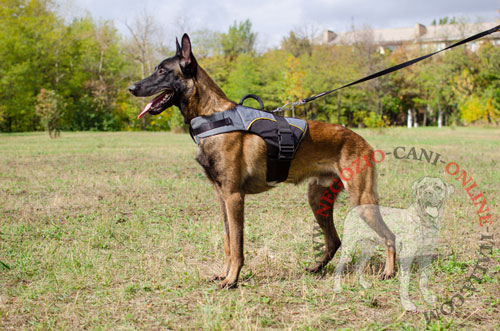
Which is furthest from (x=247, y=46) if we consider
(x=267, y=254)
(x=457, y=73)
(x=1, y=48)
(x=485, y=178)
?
(x=267, y=254)

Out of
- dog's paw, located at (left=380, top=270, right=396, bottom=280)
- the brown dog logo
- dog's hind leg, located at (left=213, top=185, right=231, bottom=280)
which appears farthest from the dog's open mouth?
dog's paw, located at (left=380, top=270, right=396, bottom=280)

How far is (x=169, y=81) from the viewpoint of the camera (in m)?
4.00

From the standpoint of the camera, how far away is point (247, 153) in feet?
13.2

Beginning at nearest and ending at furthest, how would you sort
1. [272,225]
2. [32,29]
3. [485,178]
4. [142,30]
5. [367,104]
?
[272,225] → [485,178] → [32,29] → [142,30] → [367,104]

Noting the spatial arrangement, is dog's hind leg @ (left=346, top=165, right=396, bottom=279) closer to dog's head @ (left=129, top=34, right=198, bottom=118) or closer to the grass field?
the grass field

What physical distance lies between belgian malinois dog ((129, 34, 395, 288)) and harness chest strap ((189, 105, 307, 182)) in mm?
57

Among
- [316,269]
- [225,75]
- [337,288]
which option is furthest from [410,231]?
[225,75]

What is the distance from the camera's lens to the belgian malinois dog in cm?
393

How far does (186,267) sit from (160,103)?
68.8 inches

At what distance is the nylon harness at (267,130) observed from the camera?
3980 mm

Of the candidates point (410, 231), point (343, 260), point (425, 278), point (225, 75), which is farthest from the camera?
point (225, 75)

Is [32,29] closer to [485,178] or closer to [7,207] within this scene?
[7,207]

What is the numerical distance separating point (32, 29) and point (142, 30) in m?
10.6

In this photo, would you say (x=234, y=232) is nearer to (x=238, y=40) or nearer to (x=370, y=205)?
(x=370, y=205)
